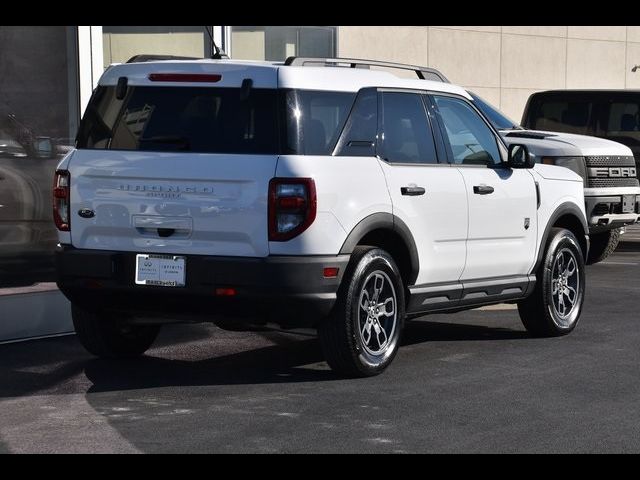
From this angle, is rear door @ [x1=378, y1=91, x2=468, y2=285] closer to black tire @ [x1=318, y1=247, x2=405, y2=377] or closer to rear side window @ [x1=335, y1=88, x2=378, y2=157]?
rear side window @ [x1=335, y1=88, x2=378, y2=157]

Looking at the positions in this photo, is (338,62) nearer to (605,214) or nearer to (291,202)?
(291,202)

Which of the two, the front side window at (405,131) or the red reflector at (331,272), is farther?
the front side window at (405,131)

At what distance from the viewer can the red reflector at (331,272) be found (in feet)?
25.7

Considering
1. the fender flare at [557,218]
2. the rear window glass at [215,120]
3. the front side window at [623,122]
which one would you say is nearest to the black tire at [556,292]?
the fender flare at [557,218]

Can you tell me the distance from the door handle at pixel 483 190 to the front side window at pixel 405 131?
0.41 metres

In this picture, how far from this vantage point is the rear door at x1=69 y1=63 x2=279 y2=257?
304 inches

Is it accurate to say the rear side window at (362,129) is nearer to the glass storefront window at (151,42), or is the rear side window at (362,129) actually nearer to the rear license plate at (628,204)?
the glass storefront window at (151,42)

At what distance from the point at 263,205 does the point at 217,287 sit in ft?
1.88

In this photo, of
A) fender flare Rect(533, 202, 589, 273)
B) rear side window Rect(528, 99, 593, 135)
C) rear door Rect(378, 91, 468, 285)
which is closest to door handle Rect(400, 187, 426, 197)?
rear door Rect(378, 91, 468, 285)

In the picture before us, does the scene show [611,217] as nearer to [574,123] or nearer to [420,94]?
[574,123]

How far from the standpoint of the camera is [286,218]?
7.64 m

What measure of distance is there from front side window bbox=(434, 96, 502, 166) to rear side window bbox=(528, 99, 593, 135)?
28.1ft
